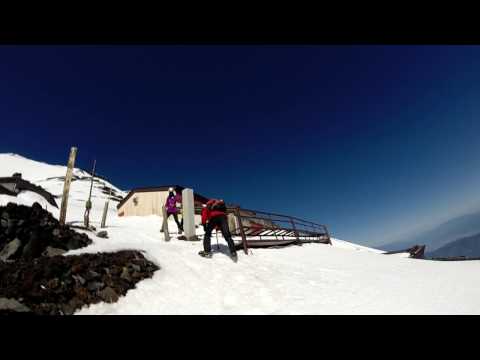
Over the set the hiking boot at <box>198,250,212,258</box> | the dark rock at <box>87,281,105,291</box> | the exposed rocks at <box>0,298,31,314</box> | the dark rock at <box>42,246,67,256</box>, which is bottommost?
the exposed rocks at <box>0,298,31,314</box>

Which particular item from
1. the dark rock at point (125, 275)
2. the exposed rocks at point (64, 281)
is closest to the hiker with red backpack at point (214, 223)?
the exposed rocks at point (64, 281)

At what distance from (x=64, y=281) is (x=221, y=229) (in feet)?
13.0

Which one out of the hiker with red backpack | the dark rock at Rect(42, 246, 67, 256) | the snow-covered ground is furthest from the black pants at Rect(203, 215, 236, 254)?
the dark rock at Rect(42, 246, 67, 256)

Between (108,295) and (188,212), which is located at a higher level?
(188,212)

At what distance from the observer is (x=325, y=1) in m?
2.10

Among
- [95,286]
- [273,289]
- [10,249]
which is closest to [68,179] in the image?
[10,249]

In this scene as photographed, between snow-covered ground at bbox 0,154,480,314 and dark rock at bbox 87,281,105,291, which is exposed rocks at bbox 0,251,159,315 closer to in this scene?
dark rock at bbox 87,281,105,291

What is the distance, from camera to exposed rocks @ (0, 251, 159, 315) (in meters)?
3.29

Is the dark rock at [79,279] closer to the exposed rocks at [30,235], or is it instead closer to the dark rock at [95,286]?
the dark rock at [95,286]

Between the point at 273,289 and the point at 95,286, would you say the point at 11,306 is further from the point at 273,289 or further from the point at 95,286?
the point at 273,289

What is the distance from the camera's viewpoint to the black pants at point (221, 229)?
22.2 feet

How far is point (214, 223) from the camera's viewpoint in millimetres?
6992

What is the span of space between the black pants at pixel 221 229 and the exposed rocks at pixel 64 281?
209 centimetres
